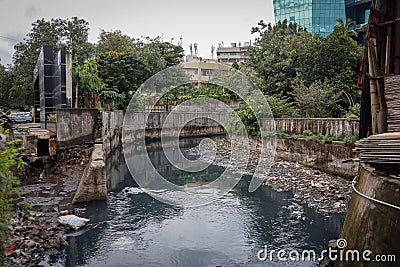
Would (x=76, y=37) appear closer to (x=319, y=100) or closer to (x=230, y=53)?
(x=319, y=100)

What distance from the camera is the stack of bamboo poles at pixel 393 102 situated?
495 centimetres

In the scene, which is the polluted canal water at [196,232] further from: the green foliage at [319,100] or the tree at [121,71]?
the tree at [121,71]

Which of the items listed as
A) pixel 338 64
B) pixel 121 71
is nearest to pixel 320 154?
pixel 338 64

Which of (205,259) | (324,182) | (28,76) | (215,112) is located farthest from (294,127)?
(28,76)

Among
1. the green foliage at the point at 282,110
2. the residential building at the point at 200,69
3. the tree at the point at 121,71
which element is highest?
the residential building at the point at 200,69

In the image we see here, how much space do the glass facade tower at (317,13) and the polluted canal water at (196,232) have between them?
3054 cm

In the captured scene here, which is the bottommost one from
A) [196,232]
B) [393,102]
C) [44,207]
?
[196,232]

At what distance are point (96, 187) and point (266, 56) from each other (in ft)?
52.8

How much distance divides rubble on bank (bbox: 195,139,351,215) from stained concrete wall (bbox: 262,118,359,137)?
4.85ft

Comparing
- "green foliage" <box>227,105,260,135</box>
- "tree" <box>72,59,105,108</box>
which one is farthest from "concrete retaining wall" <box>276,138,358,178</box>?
"tree" <box>72,59,105,108</box>

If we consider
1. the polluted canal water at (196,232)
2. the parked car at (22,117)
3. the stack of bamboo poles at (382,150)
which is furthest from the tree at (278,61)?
the stack of bamboo poles at (382,150)

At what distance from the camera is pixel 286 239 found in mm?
6848

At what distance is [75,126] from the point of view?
12.7 metres

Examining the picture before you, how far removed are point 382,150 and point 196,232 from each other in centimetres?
465
